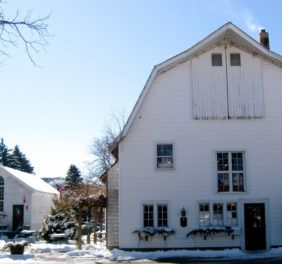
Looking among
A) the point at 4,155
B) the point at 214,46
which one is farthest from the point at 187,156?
the point at 4,155

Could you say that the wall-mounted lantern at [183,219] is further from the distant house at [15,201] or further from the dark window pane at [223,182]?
the distant house at [15,201]

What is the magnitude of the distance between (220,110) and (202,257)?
630 centimetres

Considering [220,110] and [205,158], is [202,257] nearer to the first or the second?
[205,158]

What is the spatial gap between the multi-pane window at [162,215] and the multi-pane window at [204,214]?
61.0 inches

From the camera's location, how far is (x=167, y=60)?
1809 cm

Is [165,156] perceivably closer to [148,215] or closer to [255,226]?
[148,215]

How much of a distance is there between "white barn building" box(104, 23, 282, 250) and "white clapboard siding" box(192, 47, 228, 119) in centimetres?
4

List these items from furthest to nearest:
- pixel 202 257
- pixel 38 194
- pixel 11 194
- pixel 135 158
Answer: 1. pixel 38 194
2. pixel 11 194
3. pixel 135 158
4. pixel 202 257

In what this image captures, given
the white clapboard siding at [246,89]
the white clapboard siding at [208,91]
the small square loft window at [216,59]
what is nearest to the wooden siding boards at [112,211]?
the white clapboard siding at [208,91]

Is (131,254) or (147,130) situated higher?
(147,130)

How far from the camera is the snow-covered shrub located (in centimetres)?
2462

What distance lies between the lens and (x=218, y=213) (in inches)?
709

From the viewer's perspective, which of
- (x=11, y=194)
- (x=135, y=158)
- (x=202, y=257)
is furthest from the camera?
(x=11, y=194)

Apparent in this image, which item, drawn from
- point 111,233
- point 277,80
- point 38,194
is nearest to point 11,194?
point 38,194
